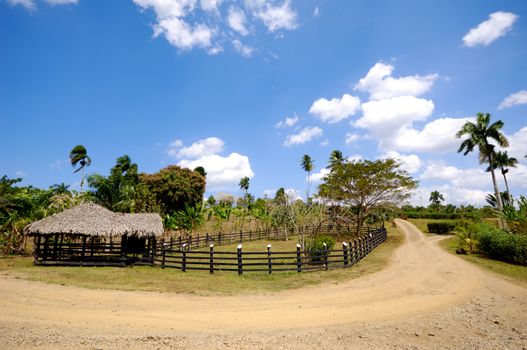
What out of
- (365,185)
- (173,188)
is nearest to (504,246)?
(365,185)

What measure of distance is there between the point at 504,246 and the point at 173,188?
3567 cm

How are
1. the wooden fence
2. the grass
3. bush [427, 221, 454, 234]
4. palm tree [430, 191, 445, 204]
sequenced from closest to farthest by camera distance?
the grass → the wooden fence → bush [427, 221, 454, 234] → palm tree [430, 191, 445, 204]

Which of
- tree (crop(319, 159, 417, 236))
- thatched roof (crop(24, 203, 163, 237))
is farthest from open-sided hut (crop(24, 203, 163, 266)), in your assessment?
tree (crop(319, 159, 417, 236))

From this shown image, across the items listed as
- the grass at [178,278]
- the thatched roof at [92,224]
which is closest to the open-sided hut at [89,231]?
the thatched roof at [92,224]

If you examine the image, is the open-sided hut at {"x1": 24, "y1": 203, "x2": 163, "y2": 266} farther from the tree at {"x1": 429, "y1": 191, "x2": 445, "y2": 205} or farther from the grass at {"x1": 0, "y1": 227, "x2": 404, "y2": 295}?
the tree at {"x1": 429, "y1": 191, "x2": 445, "y2": 205}

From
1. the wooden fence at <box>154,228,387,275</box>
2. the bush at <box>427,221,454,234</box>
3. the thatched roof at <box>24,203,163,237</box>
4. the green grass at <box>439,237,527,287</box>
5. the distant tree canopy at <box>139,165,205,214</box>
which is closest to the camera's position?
the green grass at <box>439,237,527,287</box>

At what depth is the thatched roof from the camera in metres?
Result: 17.4

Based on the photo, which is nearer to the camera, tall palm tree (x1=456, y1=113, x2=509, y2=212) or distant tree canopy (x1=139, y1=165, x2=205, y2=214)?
tall palm tree (x1=456, y1=113, x2=509, y2=212)

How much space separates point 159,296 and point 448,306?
10137 millimetres

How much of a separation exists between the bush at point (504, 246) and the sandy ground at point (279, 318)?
683 cm

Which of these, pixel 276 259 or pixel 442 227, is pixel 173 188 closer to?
pixel 276 259

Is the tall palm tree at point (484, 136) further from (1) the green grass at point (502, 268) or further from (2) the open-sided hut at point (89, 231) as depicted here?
A: (2) the open-sided hut at point (89, 231)

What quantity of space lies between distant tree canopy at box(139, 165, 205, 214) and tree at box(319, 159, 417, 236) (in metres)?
20.0

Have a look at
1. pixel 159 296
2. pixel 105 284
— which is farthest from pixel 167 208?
pixel 159 296
